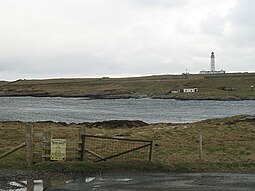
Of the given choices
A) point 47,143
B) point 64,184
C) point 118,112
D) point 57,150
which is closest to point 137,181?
point 64,184

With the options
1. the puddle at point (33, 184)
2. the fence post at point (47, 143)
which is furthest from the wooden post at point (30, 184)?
the fence post at point (47, 143)

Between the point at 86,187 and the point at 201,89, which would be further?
the point at 201,89

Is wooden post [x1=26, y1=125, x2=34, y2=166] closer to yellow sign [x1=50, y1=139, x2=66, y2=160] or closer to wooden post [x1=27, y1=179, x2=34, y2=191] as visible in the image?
yellow sign [x1=50, y1=139, x2=66, y2=160]

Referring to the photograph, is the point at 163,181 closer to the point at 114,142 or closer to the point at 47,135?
the point at 47,135

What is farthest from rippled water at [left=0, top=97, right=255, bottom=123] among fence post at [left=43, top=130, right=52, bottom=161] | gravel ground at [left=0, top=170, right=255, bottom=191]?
gravel ground at [left=0, top=170, right=255, bottom=191]

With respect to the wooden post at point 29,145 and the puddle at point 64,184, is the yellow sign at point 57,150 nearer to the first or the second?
the wooden post at point 29,145

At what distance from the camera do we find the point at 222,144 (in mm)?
25906

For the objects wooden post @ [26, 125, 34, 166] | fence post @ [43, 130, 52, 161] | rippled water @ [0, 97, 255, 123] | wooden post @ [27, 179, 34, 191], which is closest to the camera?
wooden post @ [27, 179, 34, 191]

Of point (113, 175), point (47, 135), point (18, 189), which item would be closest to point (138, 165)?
point (113, 175)

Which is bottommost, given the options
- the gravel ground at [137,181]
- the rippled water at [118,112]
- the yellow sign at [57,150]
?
the rippled water at [118,112]

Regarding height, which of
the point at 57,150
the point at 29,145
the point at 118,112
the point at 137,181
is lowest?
the point at 118,112

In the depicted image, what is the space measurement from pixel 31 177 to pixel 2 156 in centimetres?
293

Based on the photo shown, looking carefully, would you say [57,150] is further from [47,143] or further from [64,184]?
[64,184]

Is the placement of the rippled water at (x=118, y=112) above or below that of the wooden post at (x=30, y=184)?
below
